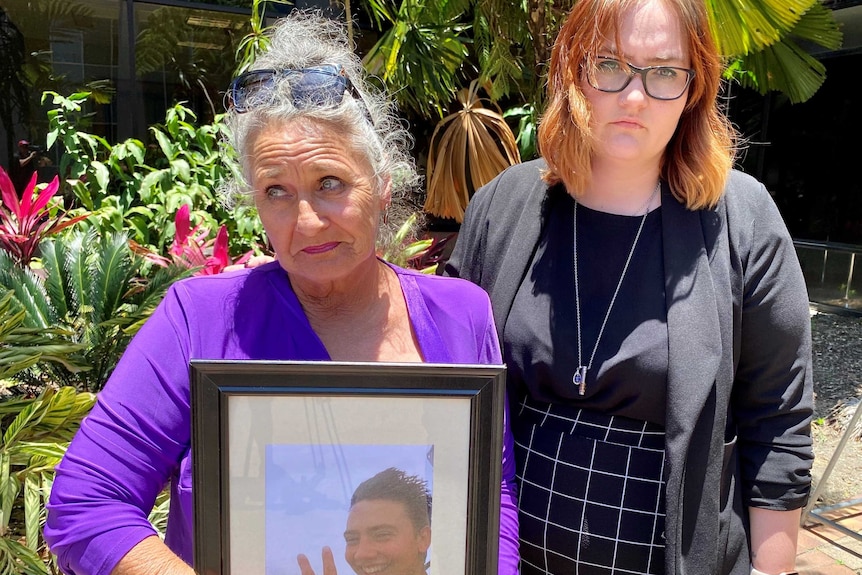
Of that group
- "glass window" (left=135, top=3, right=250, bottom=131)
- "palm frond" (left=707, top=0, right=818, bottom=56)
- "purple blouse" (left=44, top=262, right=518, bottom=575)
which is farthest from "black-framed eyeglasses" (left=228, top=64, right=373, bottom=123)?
"glass window" (left=135, top=3, right=250, bottom=131)

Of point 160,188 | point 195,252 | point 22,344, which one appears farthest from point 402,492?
point 160,188

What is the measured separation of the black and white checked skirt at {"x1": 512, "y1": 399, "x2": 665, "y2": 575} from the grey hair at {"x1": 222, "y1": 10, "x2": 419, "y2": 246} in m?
0.64

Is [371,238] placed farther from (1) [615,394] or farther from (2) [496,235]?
(1) [615,394]

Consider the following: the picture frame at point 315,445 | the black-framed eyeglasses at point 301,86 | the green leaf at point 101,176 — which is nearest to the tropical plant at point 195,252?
the green leaf at point 101,176

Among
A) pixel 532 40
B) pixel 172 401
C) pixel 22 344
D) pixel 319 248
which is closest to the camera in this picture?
pixel 172 401

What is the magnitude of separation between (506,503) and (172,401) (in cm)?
61

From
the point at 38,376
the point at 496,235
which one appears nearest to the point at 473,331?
the point at 496,235

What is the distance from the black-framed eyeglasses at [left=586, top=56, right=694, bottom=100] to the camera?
4.70 ft

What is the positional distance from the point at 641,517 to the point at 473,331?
552 mm

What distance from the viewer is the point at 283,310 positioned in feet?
4.16

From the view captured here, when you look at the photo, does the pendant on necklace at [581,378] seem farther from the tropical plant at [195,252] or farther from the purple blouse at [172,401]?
the tropical plant at [195,252]

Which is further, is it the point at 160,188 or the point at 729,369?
the point at 160,188

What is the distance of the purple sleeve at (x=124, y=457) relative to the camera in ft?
3.43

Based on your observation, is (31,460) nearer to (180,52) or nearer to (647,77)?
(647,77)
